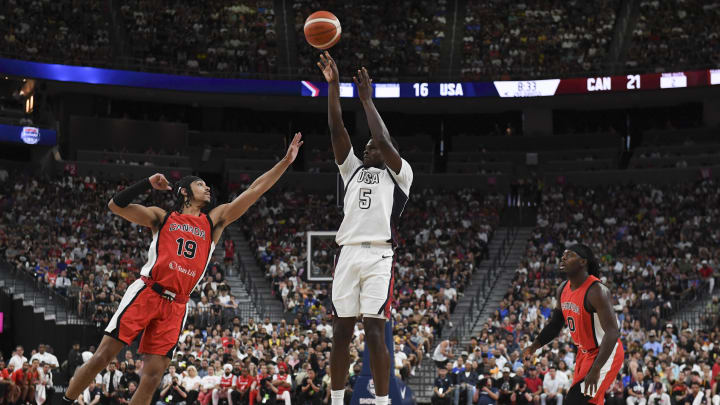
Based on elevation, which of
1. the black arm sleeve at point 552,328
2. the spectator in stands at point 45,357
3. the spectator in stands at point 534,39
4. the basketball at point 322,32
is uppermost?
the spectator in stands at point 534,39

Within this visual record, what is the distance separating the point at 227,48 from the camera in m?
35.6

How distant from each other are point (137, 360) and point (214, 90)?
16.2m

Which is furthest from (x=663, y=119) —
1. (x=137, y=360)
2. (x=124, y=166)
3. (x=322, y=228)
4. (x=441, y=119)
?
(x=137, y=360)

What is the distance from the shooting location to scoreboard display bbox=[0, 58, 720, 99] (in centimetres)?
3203

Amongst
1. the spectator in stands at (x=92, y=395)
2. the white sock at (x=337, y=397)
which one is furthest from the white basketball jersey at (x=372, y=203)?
the spectator in stands at (x=92, y=395)

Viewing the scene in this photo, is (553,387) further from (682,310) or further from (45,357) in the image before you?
(45,357)

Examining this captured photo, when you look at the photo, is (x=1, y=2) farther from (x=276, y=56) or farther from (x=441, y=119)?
(x=441, y=119)

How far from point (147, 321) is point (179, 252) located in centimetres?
67

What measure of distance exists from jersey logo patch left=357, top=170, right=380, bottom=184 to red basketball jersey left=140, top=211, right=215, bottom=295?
1541mm

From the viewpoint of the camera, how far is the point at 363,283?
7461 mm

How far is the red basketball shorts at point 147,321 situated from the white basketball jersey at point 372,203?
166cm

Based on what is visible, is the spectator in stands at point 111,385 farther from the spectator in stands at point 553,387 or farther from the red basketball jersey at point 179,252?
the red basketball jersey at point 179,252

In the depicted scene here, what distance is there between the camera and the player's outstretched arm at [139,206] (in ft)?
24.3

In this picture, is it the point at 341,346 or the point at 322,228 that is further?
the point at 322,228
